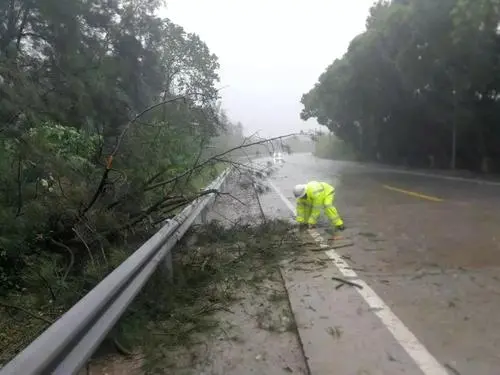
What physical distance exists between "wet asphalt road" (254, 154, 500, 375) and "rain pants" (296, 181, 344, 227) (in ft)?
1.35

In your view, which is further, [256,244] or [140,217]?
[256,244]

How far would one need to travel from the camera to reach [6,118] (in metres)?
6.21

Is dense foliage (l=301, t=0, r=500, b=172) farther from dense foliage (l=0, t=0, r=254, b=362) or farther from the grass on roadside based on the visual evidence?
dense foliage (l=0, t=0, r=254, b=362)

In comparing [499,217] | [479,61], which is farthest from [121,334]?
[479,61]

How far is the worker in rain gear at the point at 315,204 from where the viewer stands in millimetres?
9430

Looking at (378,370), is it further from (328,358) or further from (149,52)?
(149,52)

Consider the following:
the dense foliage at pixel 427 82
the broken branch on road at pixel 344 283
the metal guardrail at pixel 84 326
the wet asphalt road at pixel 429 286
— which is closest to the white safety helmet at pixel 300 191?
the wet asphalt road at pixel 429 286

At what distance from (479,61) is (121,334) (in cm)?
2107

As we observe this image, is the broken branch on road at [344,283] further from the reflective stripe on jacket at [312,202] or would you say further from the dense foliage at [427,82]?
the dense foliage at [427,82]

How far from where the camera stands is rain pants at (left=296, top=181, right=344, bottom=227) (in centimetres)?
942

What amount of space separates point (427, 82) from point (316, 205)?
18316mm

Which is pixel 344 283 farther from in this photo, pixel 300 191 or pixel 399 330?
pixel 300 191

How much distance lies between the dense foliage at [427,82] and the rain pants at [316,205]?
33.8 feet

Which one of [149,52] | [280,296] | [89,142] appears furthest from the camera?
[149,52]
